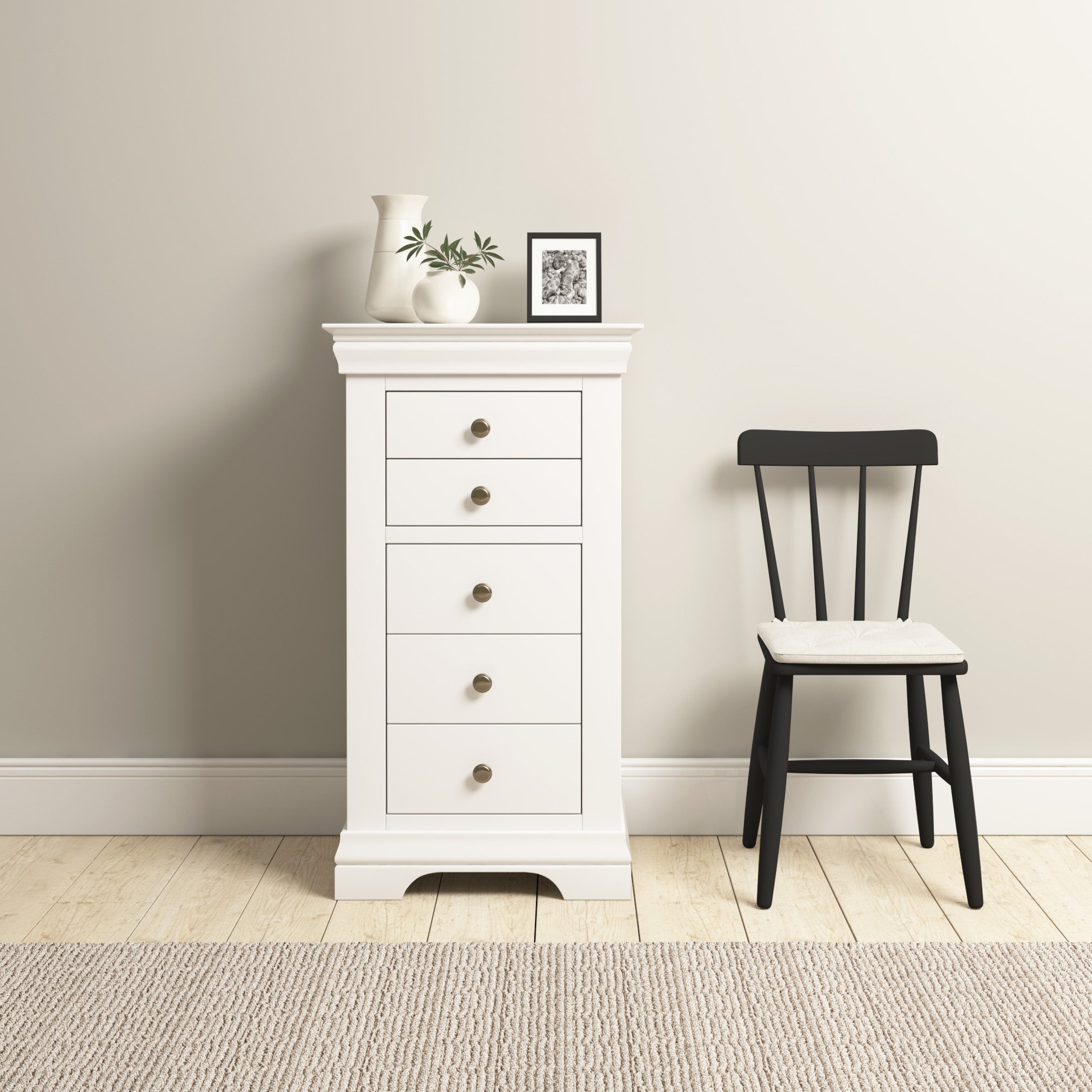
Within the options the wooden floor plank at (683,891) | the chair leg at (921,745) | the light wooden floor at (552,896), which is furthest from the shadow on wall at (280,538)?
the chair leg at (921,745)

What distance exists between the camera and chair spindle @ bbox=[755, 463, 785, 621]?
215 centimetres

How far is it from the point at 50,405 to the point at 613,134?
1.35 m

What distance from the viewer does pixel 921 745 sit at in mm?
2164

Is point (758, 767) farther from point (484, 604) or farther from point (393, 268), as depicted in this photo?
point (393, 268)

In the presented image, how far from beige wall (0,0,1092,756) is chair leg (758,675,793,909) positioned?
39cm

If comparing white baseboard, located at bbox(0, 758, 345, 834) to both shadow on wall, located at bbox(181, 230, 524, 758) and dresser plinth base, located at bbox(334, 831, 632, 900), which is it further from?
dresser plinth base, located at bbox(334, 831, 632, 900)

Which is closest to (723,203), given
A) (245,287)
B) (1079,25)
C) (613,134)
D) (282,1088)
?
(613,134)

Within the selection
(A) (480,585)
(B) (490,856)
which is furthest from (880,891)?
(A) (480,585)

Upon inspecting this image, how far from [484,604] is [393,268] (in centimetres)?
70

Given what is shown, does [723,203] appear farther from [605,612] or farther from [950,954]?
[950,954]

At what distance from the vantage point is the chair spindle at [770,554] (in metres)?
2.15

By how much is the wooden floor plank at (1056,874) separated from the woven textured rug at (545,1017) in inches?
5.7

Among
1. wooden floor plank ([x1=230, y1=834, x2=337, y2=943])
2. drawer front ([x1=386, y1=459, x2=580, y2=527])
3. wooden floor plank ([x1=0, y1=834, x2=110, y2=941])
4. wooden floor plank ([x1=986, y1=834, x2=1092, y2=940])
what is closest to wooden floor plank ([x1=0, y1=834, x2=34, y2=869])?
wooden floor plank ([x1=0, y1=834, x2=110, y2=941])

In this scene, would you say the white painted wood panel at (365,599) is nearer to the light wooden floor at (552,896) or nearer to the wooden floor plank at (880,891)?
the light wooden floor at (552,896)
